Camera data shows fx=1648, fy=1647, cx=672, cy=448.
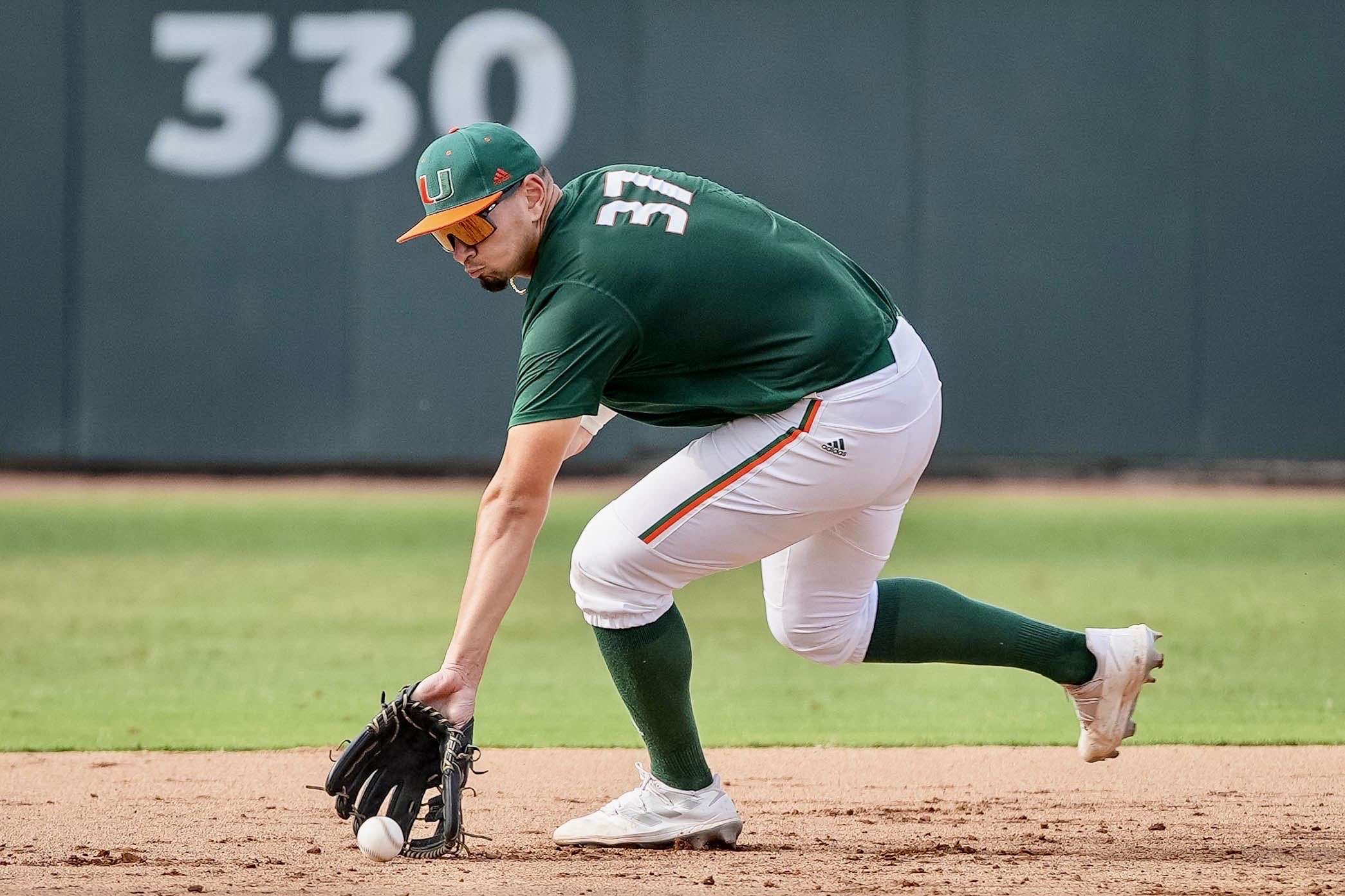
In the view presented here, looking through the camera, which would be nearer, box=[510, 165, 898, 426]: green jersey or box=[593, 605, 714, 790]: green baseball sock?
box=[510, 165, 898, 426]: green jersey

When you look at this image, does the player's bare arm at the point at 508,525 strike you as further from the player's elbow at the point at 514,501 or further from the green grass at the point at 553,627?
the green grass at the point at 553,627

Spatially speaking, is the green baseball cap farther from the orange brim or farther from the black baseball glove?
the black baseball glove

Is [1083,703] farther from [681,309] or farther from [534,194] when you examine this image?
[534,194]

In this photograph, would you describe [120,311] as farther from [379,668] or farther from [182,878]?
[182,878]

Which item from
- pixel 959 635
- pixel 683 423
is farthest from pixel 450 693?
pixel 959 635

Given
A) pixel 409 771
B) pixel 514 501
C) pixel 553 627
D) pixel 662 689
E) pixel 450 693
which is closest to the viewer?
pixel 514 501

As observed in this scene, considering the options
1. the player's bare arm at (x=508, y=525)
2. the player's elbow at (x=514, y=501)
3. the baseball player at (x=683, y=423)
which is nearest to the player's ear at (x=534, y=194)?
the baseball player at (x=683, y=423)

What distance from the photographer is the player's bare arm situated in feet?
9.07

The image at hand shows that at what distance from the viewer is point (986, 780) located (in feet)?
13.1

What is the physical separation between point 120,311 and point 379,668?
21.0 ft

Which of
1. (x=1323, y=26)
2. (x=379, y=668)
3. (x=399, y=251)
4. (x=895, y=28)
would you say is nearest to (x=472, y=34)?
(x=399, y=251)

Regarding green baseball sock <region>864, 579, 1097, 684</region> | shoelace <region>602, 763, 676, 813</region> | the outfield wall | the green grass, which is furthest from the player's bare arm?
the outfield wall

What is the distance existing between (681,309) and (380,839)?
107cm

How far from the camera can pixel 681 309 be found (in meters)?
2.94
